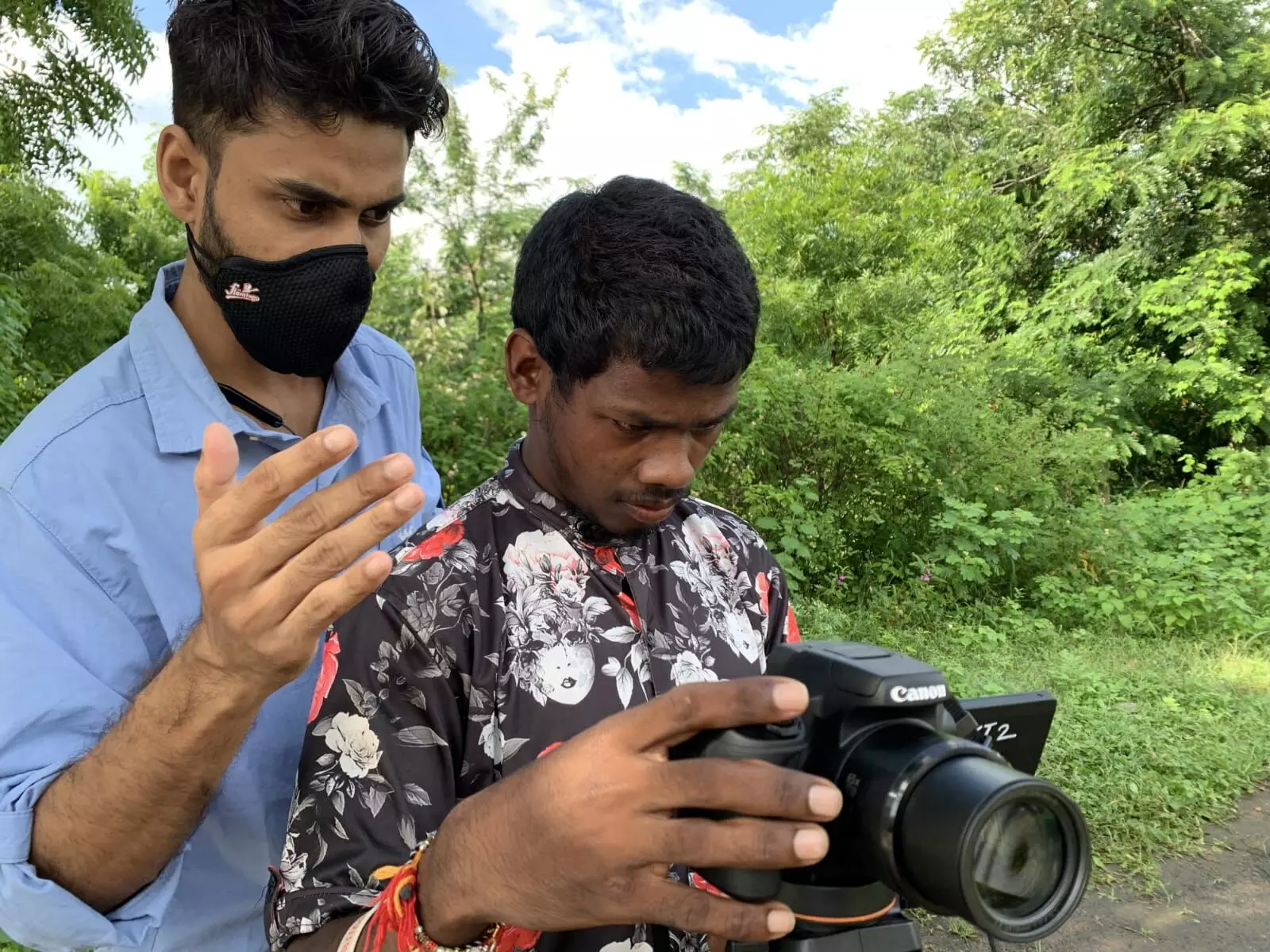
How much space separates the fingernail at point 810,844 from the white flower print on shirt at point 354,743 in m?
0.63

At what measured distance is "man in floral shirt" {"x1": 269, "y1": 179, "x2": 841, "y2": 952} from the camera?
3.48ft

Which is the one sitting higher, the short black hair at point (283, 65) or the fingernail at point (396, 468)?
the short black hair at point (283, 65)

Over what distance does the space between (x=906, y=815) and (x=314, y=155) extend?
4.67 ft

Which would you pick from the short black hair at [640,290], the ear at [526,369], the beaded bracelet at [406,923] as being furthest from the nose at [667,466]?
the beaded bracelet at [406,923]

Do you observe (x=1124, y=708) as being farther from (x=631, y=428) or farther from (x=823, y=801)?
(x=823, y=801)

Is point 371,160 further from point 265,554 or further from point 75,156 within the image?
point 75,156

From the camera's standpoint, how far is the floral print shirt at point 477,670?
1251 mm

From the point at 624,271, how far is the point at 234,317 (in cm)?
75

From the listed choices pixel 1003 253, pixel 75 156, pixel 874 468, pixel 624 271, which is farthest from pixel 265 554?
pixel 1003 253

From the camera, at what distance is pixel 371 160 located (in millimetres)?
1717

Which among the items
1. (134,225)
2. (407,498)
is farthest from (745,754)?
(134,225)

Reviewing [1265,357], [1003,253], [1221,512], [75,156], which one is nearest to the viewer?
[75,156]

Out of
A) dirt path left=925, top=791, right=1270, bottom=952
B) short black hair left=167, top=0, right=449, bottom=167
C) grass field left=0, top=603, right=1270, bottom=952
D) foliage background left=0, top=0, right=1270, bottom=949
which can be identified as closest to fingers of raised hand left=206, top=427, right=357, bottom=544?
short black hair left=167, top=0, right=449, bottom=167

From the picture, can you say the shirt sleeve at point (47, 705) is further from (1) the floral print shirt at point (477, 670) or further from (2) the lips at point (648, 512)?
(2) the lips at point (648, 512)
